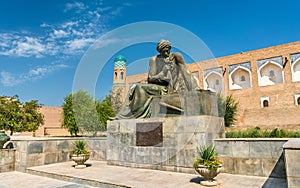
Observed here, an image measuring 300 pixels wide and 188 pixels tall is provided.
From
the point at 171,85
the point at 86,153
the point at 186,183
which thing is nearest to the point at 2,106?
the point at 86,153

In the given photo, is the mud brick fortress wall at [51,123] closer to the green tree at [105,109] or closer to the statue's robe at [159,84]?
the green tree at [105,109]

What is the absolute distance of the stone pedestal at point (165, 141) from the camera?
15.5 feet

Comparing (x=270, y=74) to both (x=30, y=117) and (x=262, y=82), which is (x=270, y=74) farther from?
(x=30, y=117)

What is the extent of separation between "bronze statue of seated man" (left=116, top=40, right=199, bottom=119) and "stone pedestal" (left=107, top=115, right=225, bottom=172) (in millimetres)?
322

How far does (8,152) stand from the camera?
621 cm

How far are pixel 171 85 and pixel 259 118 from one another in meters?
20.1

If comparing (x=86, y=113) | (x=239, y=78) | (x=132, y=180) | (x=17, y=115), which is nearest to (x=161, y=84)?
(x=132, y=180)

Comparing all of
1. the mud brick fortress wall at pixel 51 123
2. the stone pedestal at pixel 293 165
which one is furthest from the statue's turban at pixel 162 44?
the mud brick fortress wall at pixel 51 123

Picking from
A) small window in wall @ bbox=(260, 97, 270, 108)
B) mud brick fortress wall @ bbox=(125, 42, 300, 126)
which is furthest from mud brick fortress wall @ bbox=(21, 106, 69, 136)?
small window in wall @ bbox=(260, 97, 270, 108)

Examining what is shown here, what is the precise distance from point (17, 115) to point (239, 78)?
73.2ft

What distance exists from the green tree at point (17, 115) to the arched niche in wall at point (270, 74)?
871 inches

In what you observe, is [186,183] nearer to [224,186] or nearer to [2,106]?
[224,186]

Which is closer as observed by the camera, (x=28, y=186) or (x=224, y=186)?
(x=224, y=186)

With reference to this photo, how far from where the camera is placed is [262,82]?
2409 cm
